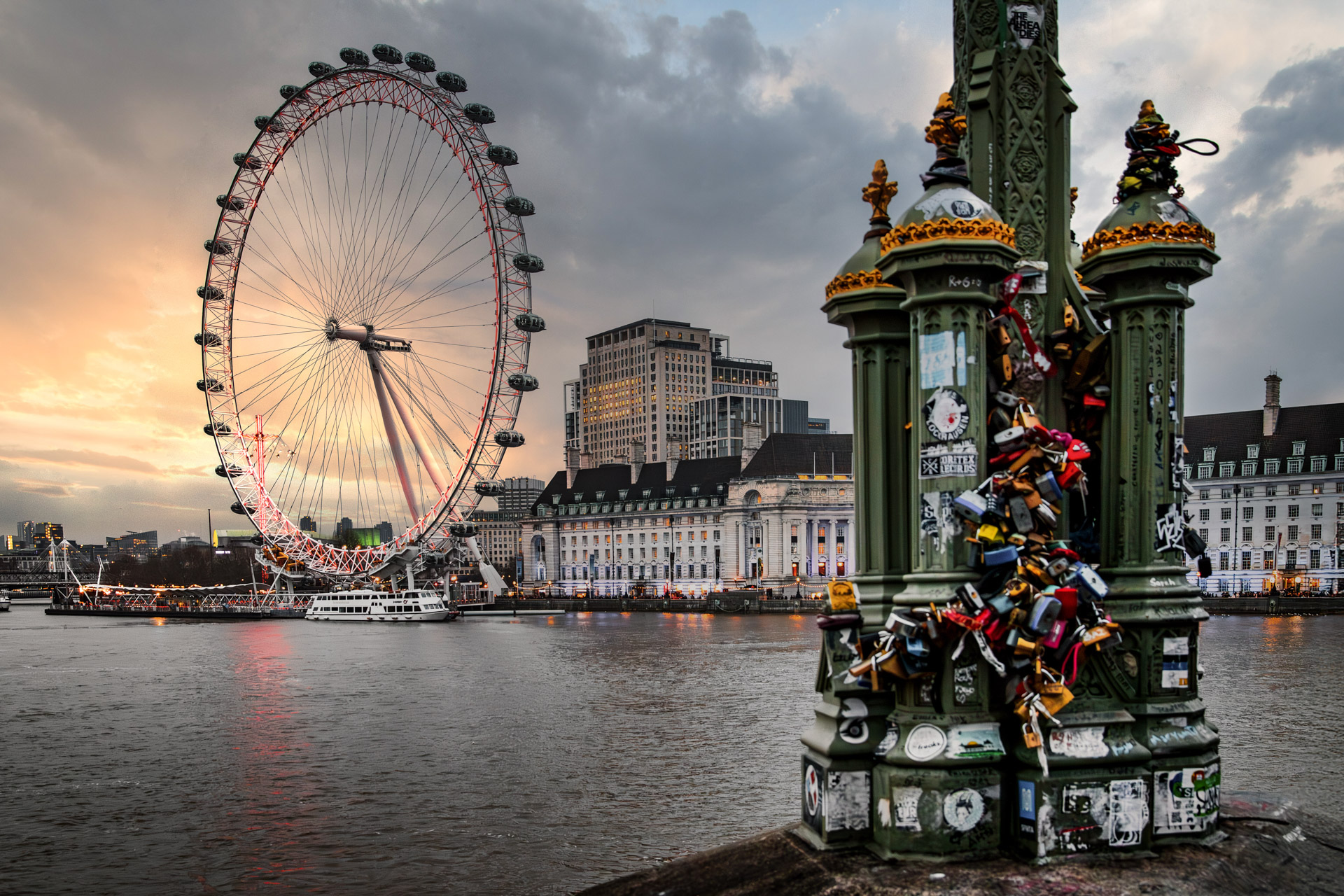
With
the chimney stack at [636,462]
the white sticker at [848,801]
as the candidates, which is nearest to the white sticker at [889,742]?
the white sticker at [848,801]

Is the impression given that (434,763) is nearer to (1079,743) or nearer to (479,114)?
(1079,743)

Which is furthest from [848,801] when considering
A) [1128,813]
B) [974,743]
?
[1128,813]

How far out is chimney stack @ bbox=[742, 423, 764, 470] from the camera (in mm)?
141000

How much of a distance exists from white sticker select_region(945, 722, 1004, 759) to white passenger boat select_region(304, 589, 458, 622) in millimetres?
102065

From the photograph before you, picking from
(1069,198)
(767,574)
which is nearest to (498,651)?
(1069,198)

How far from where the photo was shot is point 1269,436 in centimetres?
10356

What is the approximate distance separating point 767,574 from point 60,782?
112372mm

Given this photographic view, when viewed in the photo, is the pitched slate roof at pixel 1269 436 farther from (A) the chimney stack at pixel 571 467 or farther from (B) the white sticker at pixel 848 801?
(B) the white sticker at pixel 848 801

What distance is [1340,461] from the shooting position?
98000mm

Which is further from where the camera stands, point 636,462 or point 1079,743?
point 636,462

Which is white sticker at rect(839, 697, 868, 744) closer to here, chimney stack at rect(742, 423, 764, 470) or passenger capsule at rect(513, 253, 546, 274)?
passenger capsule at rect(513, 253, 546, 274)

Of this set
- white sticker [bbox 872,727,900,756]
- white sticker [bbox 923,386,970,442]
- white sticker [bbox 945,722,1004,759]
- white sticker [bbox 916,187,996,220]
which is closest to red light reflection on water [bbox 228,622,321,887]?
white sticker [bbox 872,727,900,756]

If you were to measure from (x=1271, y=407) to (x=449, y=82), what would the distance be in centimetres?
8120

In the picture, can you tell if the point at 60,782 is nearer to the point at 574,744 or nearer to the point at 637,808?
the point at 574,744
